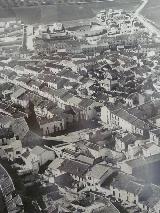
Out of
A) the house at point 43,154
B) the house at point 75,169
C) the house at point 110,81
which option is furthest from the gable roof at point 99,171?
the house at point 110,81

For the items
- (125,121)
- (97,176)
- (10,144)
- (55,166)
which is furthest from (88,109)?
(97,176)

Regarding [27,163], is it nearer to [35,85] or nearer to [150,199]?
[150,199]

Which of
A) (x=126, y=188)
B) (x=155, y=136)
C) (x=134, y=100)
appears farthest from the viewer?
(x=134, y=100)

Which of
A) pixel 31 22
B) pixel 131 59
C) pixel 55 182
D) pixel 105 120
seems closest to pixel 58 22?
pixel 31 22

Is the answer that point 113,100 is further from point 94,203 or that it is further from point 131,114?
point 94,203

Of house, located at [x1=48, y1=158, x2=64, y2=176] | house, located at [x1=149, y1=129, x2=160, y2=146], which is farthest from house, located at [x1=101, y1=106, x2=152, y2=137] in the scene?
house, located at [x1=48, y1=158, x2=64, y2=176]

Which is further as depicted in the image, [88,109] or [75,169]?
[88,109]
